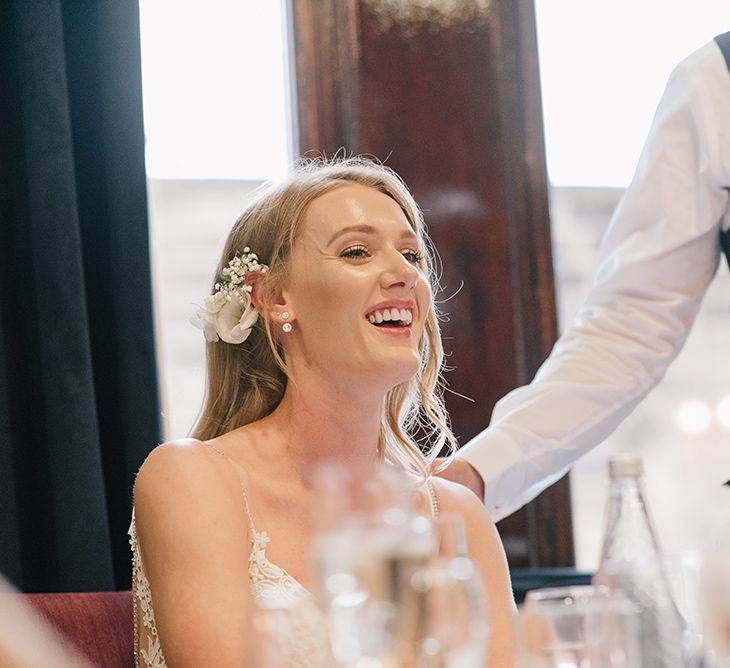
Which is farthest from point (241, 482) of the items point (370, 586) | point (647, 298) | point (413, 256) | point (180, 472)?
point (370, 586)

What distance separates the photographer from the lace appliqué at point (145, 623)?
196 centimetres

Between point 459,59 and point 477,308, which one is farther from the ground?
point 459,59

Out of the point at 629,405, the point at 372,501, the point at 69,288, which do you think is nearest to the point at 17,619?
the point at 372,501

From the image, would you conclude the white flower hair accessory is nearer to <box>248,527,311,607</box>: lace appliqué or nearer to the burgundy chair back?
<box>248,527,311,607</box>: lace appliqué

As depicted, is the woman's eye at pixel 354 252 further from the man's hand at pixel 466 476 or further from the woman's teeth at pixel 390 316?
the man's hand at pixel 466 476

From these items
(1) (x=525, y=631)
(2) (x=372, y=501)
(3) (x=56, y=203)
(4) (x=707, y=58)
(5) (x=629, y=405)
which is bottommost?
(5) (x=629, y=405)

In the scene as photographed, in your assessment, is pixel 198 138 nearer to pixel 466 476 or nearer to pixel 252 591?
pixel 466 476

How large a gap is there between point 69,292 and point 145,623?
2.53 feet

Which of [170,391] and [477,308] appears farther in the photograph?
[477,308]

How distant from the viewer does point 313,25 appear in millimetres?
2994

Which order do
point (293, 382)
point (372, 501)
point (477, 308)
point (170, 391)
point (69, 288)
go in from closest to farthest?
point (372, 501)
point (293, 382)
point (69, 288)
point (170, 391)
point (477, 308)

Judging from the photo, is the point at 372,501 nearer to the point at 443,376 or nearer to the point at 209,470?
the point at 209,470

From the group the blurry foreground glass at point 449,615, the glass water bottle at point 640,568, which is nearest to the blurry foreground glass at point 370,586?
the blurry foreground glass at point 449,615

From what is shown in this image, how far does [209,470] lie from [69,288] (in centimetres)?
69
